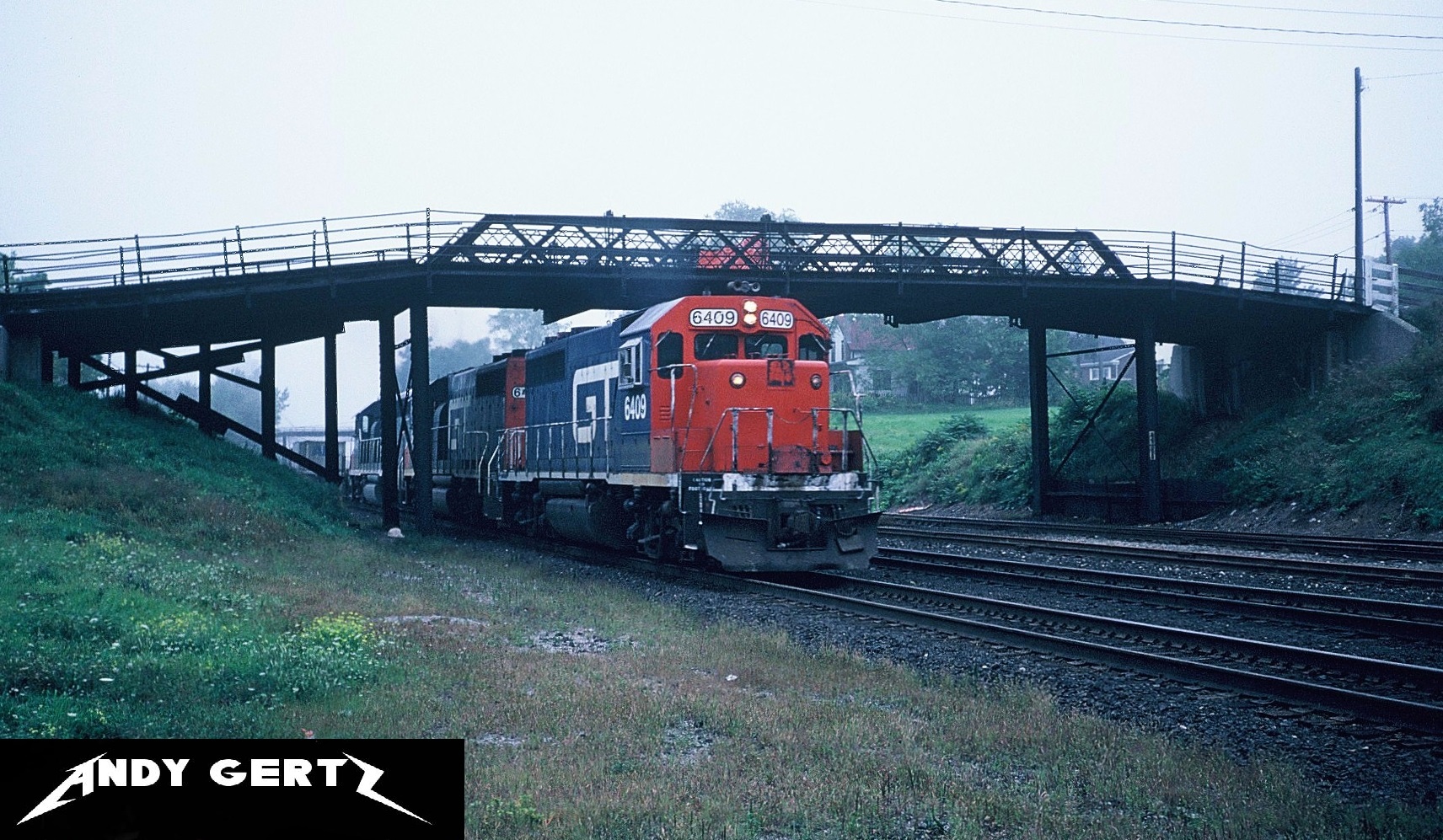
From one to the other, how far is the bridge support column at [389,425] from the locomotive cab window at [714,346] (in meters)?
11.2

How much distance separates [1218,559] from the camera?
17.9m

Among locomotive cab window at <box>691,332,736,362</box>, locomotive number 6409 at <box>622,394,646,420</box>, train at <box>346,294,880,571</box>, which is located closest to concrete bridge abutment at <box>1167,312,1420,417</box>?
train at <box>346,294,880,571</box>

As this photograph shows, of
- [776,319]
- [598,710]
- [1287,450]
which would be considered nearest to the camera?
[598,710]

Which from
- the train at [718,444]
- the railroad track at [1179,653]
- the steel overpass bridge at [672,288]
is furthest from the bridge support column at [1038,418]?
the railroad track at [1179,653]

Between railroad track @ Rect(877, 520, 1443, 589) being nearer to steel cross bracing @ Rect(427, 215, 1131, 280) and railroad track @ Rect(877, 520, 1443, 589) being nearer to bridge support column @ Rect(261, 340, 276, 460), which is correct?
steel cross bracing @ Rect(427, 215, 1131, 280)

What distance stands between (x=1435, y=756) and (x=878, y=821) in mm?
3807

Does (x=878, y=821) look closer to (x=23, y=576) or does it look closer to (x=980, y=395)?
(x=23, y=576)

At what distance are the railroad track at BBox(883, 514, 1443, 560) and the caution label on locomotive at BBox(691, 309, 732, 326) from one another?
10.3m

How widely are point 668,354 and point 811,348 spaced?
6.95 ft

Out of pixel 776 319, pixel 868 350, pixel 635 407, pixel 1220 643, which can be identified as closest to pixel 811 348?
pixel 776 319

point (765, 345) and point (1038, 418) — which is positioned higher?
point (765, 345)

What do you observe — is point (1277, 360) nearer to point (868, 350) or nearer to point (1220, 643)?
point (1220, 643)

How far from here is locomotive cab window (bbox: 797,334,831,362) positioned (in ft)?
56.1

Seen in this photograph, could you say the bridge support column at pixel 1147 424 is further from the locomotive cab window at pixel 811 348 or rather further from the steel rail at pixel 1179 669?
the steel rail at pixel 1179 669
